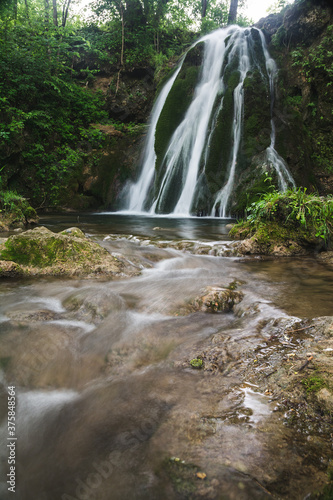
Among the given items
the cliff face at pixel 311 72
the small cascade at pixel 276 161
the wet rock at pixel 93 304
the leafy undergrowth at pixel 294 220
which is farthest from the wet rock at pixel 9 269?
the cliff face at pixel 311 72

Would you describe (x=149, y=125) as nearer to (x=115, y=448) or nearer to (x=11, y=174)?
(x=11, y=174)

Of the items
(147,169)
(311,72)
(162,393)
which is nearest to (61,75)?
(147,169)

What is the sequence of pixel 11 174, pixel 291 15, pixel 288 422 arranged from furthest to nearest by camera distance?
1. pixel 291 15
2. pixel 11 174
3. pixel 288 422

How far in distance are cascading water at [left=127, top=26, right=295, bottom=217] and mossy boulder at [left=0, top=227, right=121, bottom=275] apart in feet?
21.2

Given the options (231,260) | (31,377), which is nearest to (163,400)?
(31,377)

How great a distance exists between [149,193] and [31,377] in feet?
36.0

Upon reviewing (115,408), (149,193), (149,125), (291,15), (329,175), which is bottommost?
(115,408)

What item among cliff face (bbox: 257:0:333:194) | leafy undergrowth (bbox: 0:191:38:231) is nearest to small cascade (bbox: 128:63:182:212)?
cliff face (bbox: 257:0:333:194)

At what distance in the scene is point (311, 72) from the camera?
38.2ft

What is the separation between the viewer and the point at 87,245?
157 inches

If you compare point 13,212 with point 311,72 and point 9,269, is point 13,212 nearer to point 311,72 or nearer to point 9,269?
point 9,269

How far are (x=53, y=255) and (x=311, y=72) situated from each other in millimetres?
12944

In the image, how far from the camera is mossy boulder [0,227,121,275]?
146 inches

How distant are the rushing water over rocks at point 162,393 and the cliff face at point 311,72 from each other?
1012cm
